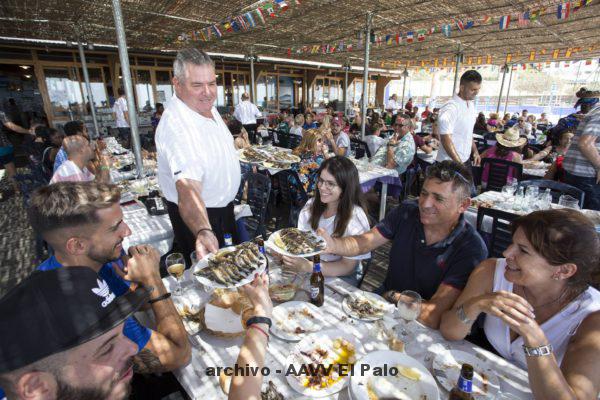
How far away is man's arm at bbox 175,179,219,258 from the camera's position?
1948 mm

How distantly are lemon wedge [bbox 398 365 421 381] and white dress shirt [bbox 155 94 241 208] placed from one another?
5.70 ft

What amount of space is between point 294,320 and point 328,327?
0.19 m

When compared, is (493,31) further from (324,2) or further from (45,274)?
(45,274)

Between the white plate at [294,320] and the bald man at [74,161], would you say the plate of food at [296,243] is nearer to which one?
the white plate at [294,320]

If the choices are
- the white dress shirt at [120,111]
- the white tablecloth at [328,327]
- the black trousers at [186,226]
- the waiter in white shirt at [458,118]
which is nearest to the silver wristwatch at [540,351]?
the white tablecloth at [328,327]

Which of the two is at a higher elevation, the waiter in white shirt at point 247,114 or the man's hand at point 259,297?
the waiter in white shirt at point 247,114

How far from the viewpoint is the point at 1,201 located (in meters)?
6.58

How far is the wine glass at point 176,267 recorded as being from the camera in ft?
6.39

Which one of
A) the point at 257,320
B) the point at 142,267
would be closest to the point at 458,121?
the point at 257,320

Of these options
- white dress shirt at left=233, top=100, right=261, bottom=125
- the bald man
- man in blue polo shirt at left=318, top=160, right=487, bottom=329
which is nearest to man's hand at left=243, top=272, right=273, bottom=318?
man in blue polo shirt at left=318, top=160, right=487, bottom=329

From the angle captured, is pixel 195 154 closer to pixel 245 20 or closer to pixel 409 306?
pixel 409 306

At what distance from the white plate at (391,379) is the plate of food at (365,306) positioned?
12.0 inches

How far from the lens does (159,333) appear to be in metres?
1.43

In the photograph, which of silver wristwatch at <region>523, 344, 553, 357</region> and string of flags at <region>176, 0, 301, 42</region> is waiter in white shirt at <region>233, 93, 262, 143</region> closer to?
string of flags at <region>176, 0, 301, 42</region>
